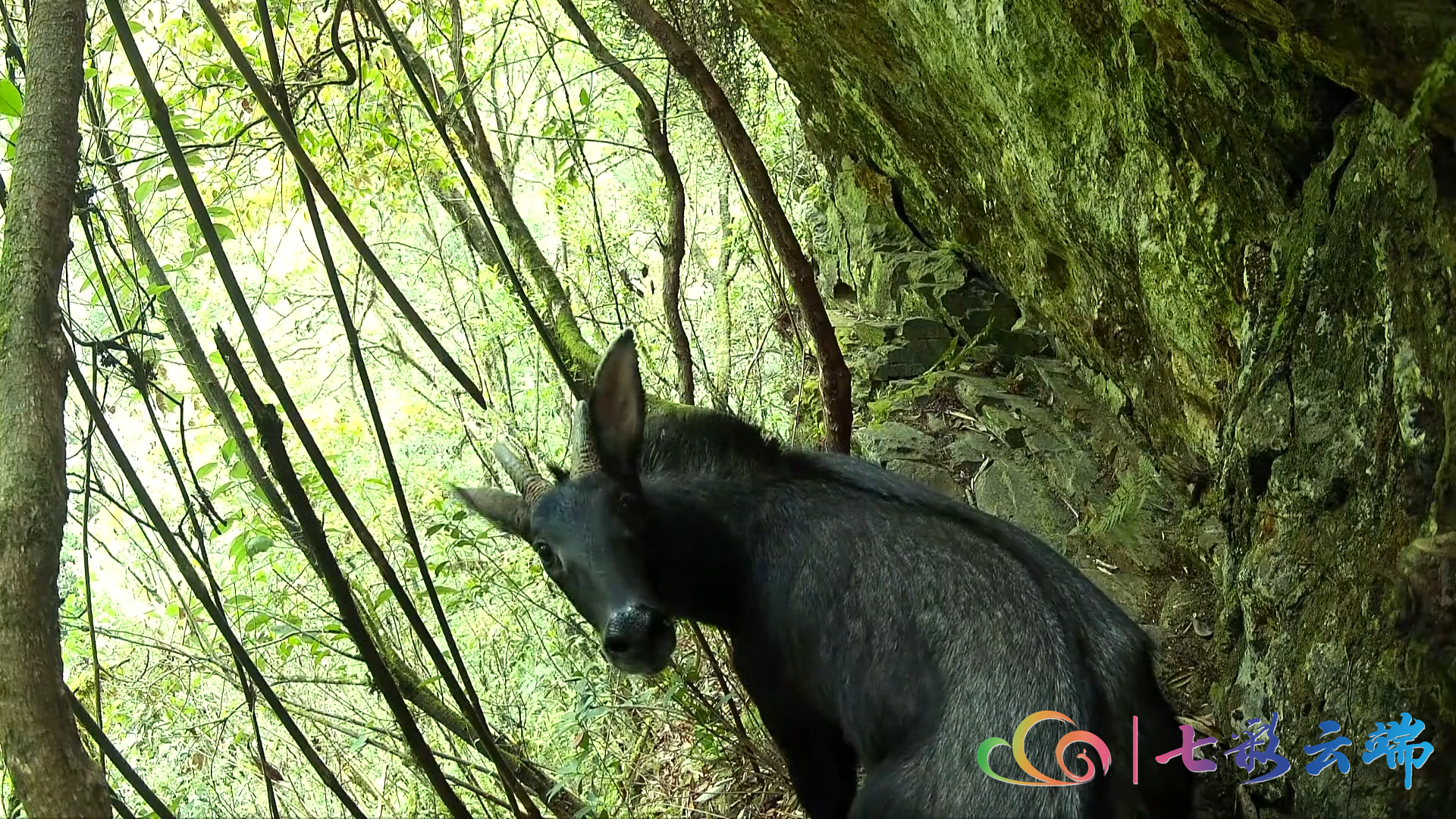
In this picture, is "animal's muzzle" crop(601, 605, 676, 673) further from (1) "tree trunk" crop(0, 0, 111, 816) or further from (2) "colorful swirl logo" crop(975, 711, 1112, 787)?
(1) "tree trunk" crop(0, 0, 111, 816)

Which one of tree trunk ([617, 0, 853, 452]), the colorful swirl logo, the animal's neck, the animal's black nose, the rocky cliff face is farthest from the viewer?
tree trunk ([617, 0, 853, 452])

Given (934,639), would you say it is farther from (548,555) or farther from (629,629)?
(548,555)

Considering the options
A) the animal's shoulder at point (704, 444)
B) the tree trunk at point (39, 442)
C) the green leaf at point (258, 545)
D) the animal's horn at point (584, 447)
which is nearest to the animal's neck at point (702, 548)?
the animal's shoulder at point (704, 444)

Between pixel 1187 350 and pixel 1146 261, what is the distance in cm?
41

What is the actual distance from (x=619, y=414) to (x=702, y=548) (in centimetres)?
57

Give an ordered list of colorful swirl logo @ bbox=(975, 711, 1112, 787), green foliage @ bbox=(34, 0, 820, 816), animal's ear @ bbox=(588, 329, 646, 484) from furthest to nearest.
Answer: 1. green foliage @ bbox=(34, 0, 820, 816)
2. animal's ear @ bbox=(588, 329, 646, 484)
3. colorful swirl logo @ bbox=(975, 711, 1112, 787)

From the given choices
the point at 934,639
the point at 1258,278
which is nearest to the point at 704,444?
the point at 934,639

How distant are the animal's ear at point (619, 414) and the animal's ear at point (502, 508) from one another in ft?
1.27

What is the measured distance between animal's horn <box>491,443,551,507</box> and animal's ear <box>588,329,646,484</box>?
10.1 inches

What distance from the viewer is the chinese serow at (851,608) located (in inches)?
111

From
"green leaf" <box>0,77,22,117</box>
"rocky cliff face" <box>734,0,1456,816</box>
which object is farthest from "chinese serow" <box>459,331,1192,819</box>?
"green leaf" <box>0,77,22,117</box>

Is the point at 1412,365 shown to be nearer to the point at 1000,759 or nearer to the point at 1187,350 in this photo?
the point at 1000,759

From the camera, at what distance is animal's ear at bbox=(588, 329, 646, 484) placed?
11.4 ft

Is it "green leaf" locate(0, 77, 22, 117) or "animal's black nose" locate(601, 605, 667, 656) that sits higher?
"green leaf" locate(0, 77, 22, 117)
